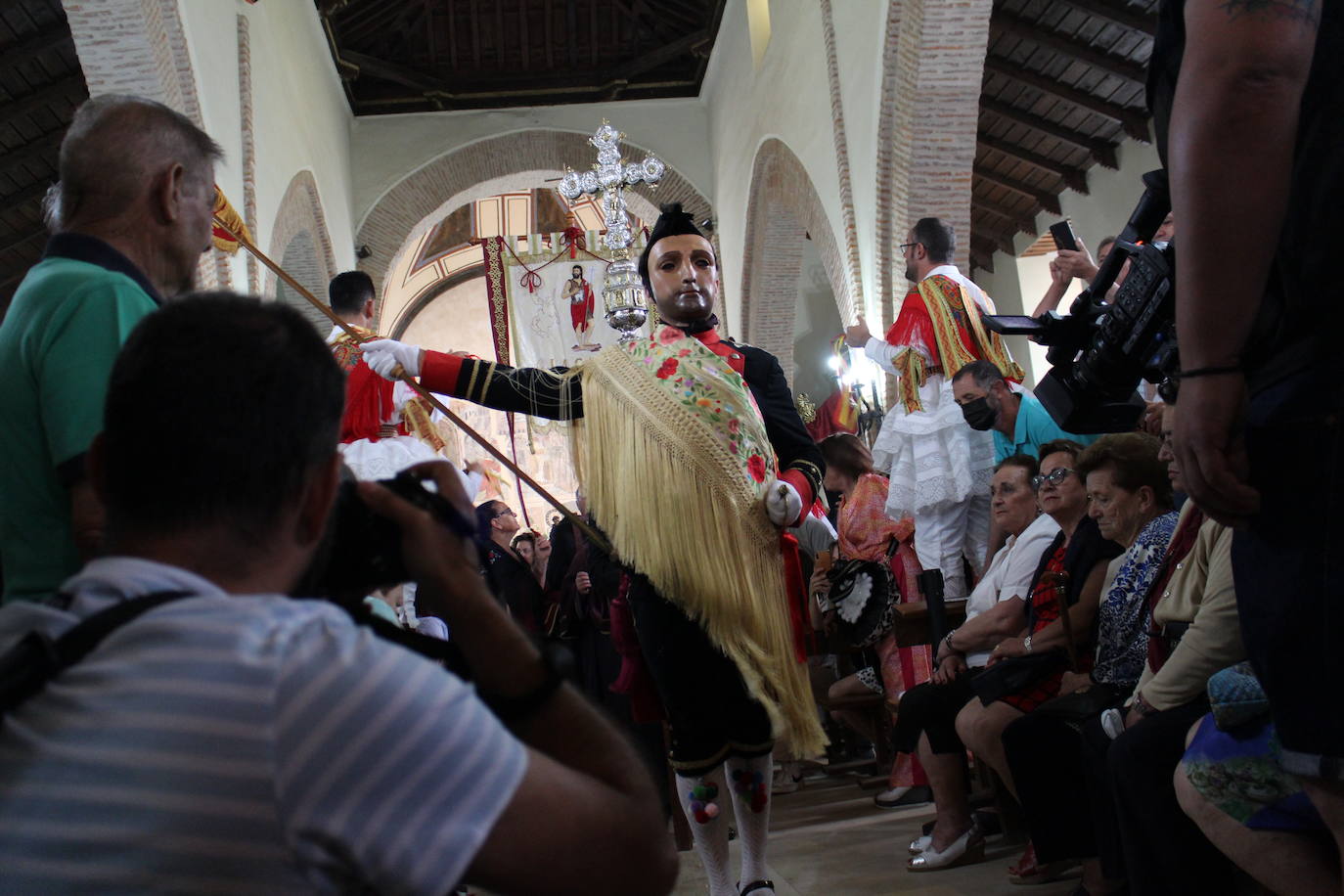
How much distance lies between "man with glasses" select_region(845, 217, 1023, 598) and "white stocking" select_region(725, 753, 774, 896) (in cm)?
280

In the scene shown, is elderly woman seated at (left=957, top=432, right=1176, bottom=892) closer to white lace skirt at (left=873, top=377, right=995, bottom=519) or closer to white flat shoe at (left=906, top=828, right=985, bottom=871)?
white flat shoe at (left=906, top=828, right=985, bottom=871)

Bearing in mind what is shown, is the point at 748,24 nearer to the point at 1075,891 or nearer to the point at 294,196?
the point at 294,196

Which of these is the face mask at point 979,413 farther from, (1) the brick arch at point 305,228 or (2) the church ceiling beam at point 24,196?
(2) the church ceiling beam at point 24,196

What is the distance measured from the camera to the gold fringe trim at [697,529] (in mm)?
2877

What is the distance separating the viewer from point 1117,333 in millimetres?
1766

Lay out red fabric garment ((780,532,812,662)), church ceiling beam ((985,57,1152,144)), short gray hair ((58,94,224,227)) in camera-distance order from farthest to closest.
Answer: church ceiling beam ((985,57,1152,144))
red fabric garment ((780,532,812,662))
short gray hair ((58,94,224,227))

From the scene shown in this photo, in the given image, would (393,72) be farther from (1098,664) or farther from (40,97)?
(1098,664)

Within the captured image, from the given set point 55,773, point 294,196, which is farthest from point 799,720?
point 294,196

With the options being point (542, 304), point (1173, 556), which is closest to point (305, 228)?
point (542, 304)

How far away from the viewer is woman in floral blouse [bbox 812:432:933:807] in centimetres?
523

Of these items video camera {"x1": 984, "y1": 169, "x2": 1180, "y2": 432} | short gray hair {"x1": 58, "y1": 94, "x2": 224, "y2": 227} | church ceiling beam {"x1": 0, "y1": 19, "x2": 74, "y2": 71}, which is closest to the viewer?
video camera {"x1": 984, "y1": 169, "x2": 1180, "y2": 432}

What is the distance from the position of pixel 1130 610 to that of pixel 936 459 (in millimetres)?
2576

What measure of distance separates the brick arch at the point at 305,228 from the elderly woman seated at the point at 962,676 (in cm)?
626

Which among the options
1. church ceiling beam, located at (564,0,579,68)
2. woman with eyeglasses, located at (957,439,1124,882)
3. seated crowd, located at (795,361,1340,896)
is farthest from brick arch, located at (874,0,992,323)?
church ceiling beam, located at (564,0,579,68)
